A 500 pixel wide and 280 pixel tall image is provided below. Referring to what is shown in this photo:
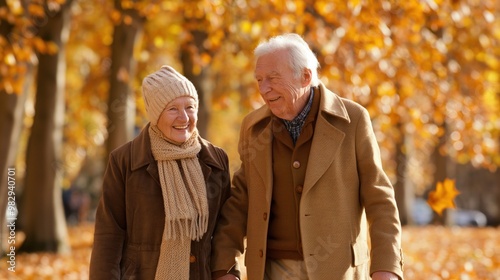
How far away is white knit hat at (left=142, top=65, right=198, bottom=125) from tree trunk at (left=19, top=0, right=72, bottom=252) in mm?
9234

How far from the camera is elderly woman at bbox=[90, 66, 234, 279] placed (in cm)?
479

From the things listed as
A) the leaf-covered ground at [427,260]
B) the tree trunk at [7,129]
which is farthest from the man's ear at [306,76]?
the tree trunk at [7,129]

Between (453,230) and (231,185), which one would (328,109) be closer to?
(231,185)

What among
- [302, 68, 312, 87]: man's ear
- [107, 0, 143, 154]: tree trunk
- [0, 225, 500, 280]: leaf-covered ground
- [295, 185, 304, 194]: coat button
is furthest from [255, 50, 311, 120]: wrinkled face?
[107, 0, 143, 154]: tree trunk

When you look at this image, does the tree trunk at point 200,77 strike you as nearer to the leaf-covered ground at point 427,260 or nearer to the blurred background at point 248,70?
the blurred background at point 248,70

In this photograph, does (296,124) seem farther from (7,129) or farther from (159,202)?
(7,129)

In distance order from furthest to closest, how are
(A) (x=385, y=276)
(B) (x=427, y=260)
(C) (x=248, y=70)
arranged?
(C) (x=248, y=70)
(B) (x=427, y=260)
(A) (x=385, y=276)

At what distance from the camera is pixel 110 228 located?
4.79 meters

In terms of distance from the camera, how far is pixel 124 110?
1419cm

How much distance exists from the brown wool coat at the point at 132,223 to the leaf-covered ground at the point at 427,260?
493cm

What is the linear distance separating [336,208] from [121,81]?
9.56 metres

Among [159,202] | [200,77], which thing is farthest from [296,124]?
[200,77]

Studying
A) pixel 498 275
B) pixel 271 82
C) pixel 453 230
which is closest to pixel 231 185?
pixel 271 82

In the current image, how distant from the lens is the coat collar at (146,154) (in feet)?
16.0
